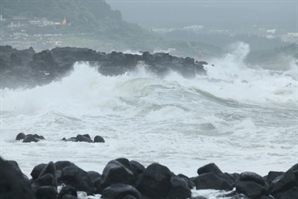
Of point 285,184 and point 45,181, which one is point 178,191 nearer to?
point 285,184

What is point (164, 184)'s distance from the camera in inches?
283

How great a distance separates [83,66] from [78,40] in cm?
5381

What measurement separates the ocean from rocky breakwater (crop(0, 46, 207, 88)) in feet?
7.06

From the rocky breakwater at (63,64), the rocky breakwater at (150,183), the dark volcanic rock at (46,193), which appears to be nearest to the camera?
the dark volcanic rock at (46,193)

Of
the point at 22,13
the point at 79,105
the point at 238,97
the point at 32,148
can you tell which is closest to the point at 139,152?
the point at 32,148

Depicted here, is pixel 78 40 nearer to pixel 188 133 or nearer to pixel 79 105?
pixel 79 105

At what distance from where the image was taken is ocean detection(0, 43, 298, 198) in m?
10.3

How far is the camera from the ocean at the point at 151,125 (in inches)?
407

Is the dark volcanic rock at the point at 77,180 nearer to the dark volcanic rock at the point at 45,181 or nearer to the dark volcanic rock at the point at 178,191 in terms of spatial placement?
the dark volcanic rock at the point at 45,181

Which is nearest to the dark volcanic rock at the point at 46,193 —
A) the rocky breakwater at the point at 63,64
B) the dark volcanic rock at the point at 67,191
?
the dark volcanic rock at the point at 67,191

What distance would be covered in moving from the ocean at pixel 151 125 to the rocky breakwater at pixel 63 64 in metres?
2.15

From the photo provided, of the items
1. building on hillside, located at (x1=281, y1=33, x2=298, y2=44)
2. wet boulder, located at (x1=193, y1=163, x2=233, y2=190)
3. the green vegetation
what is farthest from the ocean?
building on hillside, located at (x1=281, y1=33, x2=298, y2=44)

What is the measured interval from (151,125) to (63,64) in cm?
1875

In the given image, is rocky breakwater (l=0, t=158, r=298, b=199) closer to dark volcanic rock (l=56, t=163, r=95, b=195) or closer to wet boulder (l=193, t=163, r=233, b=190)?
dark volcanic rock (l=56, t=163, r=95, b=195)
